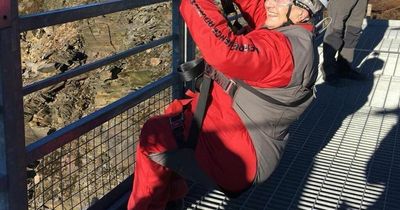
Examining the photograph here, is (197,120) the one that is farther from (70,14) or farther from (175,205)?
(70,14)

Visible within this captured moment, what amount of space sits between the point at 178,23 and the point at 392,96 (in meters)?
2.72

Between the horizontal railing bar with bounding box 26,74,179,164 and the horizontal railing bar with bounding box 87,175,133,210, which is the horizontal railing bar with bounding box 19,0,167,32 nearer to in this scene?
the horizontal railing bar with bounding box 26,74,179,164

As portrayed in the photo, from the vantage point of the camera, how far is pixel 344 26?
5977 mm

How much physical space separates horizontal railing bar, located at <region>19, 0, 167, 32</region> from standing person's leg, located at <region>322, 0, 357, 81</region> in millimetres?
3218

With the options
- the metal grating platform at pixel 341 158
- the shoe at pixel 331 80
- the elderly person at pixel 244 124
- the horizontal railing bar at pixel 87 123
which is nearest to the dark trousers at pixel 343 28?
the shoe at pixel 331 80

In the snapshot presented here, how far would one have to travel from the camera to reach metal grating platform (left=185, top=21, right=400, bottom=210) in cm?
338

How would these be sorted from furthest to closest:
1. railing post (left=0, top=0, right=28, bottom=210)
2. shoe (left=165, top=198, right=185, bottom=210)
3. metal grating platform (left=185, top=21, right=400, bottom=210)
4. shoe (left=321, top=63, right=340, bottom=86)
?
shoe (left=321, top=63, right=340, bottom=86) → metal grating platform (left=185, top=21, right=400, bottom=210) → shoe (left=165, top=198, right=185, bottom=210) → railing post (left=0, top=0, right=28, bottom=210)

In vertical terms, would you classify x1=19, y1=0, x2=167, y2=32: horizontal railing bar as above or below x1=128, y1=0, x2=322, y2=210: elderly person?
above

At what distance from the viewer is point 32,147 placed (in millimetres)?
2361

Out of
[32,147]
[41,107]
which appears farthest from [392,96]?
[41,107]

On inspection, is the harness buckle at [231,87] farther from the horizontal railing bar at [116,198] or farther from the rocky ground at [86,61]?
the rocky ground at [86,61]

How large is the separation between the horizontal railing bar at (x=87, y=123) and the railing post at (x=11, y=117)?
3.4 inches

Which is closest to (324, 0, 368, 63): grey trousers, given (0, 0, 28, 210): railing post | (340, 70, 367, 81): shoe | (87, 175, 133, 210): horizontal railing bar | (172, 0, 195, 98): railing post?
(340, 70, 367, 81): shoe

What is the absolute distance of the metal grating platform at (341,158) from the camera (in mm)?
3385
